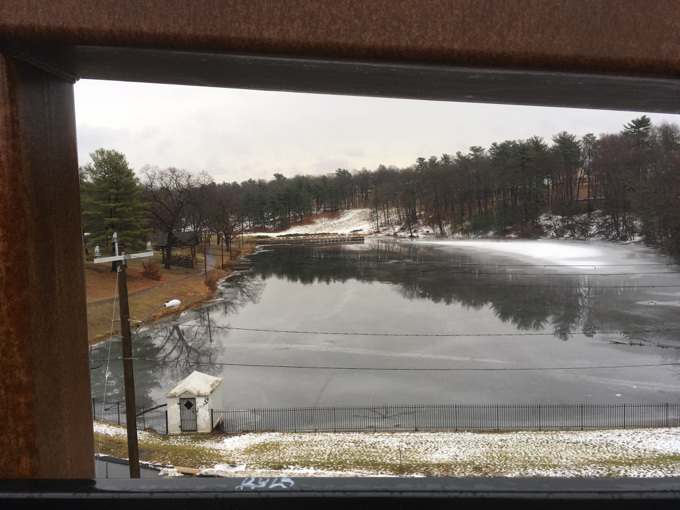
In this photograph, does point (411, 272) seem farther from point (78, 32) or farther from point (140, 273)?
point (78, 32)

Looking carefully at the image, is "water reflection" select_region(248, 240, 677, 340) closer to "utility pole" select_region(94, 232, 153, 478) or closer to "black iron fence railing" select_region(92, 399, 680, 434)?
"black iron fence railing" select_region(92, 399, 680, 434)

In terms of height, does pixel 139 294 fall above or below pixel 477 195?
below

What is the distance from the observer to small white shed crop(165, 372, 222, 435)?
40.9 feet

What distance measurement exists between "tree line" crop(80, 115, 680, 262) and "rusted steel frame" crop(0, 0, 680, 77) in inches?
1108

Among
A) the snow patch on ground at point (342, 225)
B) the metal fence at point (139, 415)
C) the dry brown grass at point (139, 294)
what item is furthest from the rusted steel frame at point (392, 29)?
the snow patch on ground at point (342, 225)

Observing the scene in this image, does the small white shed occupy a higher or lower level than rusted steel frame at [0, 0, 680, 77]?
lower

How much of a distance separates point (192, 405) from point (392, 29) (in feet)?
42.3

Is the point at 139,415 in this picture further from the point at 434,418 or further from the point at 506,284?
the point at 506,284

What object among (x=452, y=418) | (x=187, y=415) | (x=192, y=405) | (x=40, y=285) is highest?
(x=40, y=285)

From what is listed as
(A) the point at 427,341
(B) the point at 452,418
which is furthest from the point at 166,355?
(B) the point at 452,418

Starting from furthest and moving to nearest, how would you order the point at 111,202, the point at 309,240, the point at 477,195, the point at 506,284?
the point at 309,240
the point at 477,195
the point at 506,284
the point at 111,202

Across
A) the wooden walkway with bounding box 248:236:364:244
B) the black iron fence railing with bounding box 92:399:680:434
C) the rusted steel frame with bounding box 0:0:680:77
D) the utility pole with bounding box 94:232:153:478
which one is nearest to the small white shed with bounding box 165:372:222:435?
the black iron fence railing with bounding box 92:399:680:434

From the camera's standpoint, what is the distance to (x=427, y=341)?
19.6 meters

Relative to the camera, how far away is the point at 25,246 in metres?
1.57
